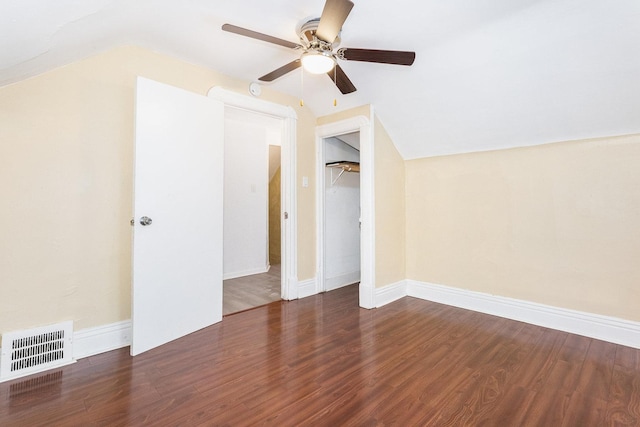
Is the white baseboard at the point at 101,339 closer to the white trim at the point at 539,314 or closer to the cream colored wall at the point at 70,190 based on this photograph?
the cream colored wall at the point at 70,190

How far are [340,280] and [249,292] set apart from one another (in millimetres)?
1155

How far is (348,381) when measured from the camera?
5.65 feet

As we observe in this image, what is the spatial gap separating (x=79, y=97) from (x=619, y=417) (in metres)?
3.64

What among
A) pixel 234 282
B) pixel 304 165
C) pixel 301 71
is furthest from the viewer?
pixel 234 282

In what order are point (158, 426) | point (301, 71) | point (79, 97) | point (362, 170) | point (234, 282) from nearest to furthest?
point (158, 426), point (79, 97), point (301, 71), point (362, 170), point (234, 282)

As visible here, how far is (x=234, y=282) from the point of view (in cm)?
407

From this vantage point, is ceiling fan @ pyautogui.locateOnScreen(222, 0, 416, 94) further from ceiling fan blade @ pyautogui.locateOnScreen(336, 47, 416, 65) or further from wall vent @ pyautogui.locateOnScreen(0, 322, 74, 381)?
wall vent @ pyautogui.locateOnScreen(0, 322, 74, 381)

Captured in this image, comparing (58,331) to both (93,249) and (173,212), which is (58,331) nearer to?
(93,249)

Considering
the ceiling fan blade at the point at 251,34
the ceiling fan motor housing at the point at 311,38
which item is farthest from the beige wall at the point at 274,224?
the ceiling fan blade at the point at 251,34

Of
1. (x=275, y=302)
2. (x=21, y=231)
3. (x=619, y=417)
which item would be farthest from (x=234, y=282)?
(x=619, y=417)

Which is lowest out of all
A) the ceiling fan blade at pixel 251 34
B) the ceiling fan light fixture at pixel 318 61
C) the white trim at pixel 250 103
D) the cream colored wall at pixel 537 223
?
the cream colored wall at pixel 537 223

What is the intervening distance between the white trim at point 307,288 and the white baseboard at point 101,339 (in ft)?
5.39

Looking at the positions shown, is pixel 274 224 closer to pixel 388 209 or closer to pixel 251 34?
pixel 388 209

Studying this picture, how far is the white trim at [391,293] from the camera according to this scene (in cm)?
305
